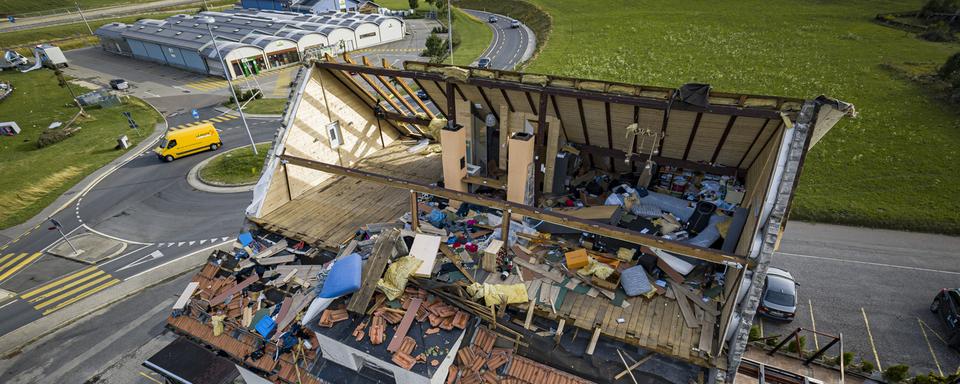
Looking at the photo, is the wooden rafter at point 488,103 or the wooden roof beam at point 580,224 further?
the wooden rafter at point 488,103

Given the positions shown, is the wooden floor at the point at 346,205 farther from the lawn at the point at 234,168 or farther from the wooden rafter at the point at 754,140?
the lawn at the point at 234,168

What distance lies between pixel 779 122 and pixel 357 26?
2887 inches

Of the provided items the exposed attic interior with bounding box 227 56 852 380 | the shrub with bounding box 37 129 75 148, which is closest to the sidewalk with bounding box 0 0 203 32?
the shrub with bounding box 37 129 75 148

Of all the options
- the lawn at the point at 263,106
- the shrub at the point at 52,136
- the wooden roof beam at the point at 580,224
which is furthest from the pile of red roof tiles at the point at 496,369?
the shrub at the point at 52,136

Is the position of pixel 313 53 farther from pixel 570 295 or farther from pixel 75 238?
pixel 75 238

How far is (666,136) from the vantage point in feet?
49.8

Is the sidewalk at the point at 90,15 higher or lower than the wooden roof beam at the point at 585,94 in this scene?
lower

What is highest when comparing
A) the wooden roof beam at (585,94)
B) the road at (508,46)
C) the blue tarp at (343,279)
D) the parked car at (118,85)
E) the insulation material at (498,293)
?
the wooden roof beam at (585,94)

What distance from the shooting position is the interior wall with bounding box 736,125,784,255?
431 inches

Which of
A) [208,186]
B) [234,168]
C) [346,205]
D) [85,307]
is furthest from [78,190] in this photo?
[346,205]

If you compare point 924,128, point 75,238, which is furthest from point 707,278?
point 924,128

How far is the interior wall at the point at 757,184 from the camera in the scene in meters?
11.0

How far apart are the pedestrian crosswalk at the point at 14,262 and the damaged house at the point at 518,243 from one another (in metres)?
21.4

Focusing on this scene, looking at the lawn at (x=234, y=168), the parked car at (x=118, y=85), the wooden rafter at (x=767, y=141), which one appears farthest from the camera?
the parked car at (x=118, y=85)
